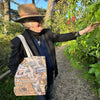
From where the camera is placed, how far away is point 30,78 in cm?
111

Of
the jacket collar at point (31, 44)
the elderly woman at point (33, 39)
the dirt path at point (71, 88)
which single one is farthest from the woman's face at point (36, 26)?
the dirt path at point (71, 88)

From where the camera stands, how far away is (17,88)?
110 cm

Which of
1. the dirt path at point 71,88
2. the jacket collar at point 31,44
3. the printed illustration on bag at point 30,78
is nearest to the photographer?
the printed illustration on bag at point 30,78

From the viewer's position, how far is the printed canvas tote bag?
110 centimetres

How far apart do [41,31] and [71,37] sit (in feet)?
1.72

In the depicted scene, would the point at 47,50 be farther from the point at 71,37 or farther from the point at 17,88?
the point at 17,88

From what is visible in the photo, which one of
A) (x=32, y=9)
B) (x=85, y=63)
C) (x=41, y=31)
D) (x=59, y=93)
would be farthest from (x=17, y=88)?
(x=85, y=63)

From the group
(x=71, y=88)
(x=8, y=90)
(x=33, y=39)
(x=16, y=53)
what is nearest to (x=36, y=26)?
(x=33, y=39)

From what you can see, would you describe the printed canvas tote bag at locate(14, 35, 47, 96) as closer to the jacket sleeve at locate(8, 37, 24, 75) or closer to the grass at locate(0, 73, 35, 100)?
the jacket sleeve at locate(8, 37, 24, 75)

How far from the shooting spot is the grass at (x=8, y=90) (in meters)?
2.59

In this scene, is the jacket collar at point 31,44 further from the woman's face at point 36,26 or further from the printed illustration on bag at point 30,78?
the printed illustration on bag at point 30,78

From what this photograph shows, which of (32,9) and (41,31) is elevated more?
(32,9)

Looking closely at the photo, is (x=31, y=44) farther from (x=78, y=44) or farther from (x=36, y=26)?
(x=78, y=44)

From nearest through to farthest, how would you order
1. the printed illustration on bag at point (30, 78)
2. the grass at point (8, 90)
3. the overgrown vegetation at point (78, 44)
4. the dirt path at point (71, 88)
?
the overgrown vegetation at point (78, 44) → the printed illustration on bag at point (30, 78) → the grass at point (8, 90) → the dirt path at point (71, 88)
